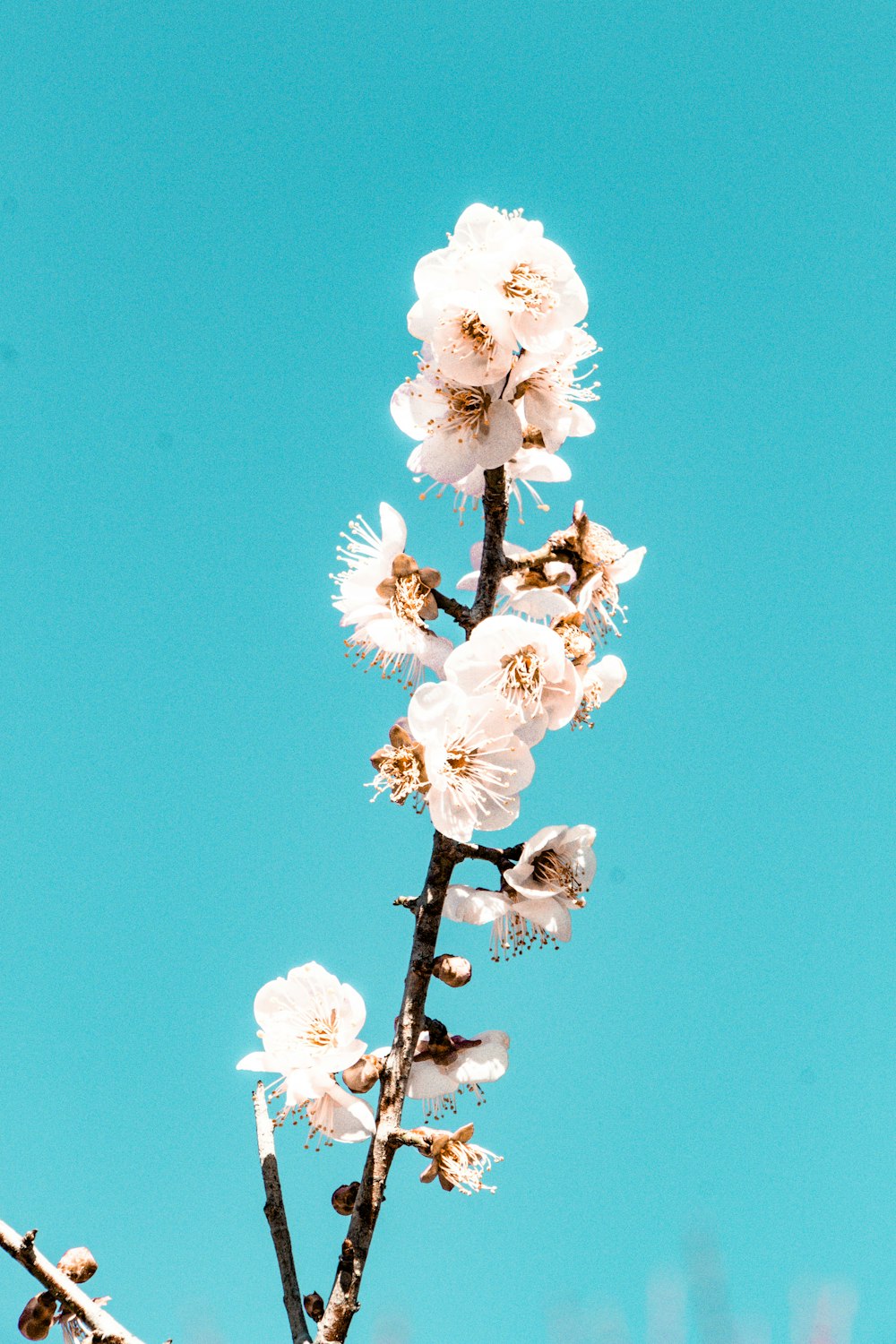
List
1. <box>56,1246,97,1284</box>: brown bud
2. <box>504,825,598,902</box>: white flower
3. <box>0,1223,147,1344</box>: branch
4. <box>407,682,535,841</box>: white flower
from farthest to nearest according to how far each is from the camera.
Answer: <box>504,825,598,902</box>: white flower → <box>407,682,535,841</box>: white flower → <box>56,1246,97,1284</box>: brown bud → <box>0,1223,147,1344</box>: branch

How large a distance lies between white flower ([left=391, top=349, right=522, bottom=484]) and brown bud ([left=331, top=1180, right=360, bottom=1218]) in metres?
1.78

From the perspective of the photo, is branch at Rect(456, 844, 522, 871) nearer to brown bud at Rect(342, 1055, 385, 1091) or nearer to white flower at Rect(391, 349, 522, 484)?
brown bud at Rect(342, 1055, 385, 1091)

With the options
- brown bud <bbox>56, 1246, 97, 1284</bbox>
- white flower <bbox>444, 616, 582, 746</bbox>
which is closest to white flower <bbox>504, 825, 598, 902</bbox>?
white flower <bbox>444, 616, 582, 746</bbox>

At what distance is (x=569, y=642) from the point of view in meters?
3.17

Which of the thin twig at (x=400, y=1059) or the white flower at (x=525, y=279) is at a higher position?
the white flower at (x=525, y=279)

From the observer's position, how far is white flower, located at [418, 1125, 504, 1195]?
115 inches

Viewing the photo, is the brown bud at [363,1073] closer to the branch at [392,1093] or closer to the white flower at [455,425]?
the branch at [392,1093]

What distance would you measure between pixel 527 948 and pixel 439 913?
1.09 feet

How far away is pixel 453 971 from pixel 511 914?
1.07 feet

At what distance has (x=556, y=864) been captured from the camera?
318 centimetres

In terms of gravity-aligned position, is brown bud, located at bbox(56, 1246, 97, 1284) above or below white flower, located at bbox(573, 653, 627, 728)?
below

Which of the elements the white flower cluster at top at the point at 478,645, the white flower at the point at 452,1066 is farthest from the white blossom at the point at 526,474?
the white flower at the point at 452,1066

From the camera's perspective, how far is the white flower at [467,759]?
2.95 m

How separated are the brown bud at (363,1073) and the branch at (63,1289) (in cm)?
69
